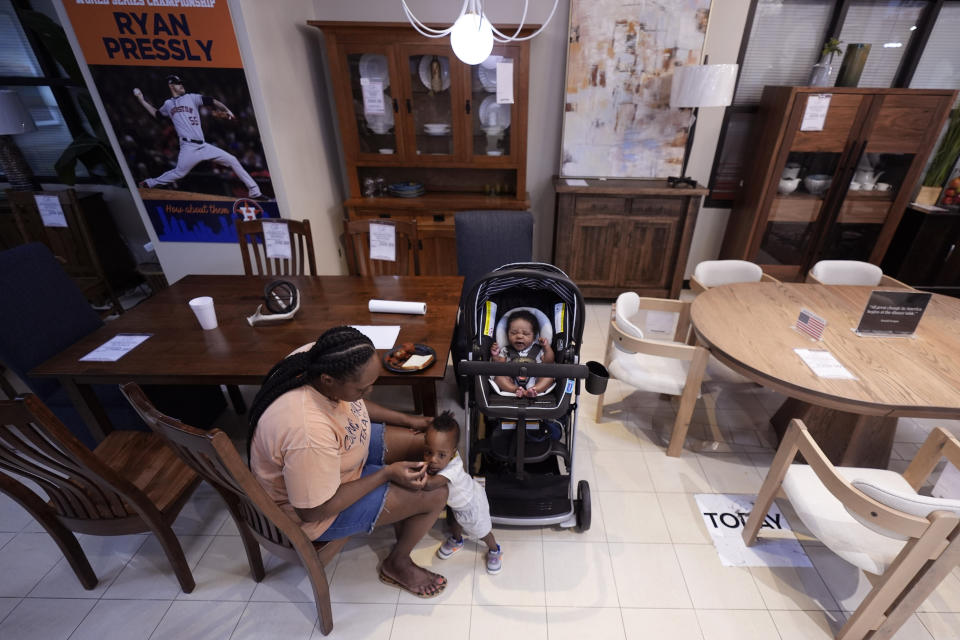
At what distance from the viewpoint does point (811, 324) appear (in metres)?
1.99

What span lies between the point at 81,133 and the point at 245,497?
14.2 ft

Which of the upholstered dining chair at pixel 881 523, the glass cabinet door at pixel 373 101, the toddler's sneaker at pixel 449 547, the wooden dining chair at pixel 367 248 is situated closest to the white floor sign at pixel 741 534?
the upholstered dining chair at pixel 881 523

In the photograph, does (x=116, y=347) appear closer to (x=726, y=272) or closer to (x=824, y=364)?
(x=824, y=364)

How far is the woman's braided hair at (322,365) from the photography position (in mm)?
1173

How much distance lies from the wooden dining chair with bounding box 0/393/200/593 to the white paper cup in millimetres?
511

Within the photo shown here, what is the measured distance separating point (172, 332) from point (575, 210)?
9.38ft

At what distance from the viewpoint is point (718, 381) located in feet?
9.45

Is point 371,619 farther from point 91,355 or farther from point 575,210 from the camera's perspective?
point 575,210

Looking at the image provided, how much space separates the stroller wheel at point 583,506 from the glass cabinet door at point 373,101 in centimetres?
299

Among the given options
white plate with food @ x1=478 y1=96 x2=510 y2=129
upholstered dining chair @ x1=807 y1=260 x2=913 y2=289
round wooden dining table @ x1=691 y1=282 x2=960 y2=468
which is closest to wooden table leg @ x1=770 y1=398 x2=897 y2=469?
round wooden dining table @ x1=691 y1=282 x2=960 y2=468

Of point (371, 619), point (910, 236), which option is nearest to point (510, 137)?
point (371, 619)

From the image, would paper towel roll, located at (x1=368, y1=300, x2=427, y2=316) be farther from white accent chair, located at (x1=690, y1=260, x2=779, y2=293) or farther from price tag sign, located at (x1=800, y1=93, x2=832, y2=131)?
price tag sign, located at (x1=800, y1=93, x2=832, y2=131)

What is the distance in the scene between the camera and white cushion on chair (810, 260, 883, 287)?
2734 millimetres

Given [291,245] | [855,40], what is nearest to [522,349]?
[291,245]
